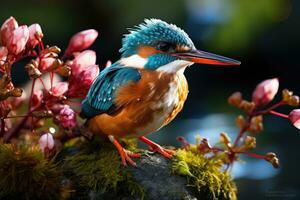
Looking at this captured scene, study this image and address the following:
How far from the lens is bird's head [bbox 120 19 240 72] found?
66.1 inches

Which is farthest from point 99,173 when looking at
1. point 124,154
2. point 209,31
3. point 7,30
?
point 209,31

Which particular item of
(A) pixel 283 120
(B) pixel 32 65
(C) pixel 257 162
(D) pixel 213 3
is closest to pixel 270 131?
(A) pixel 283 120

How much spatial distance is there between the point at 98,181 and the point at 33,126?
331 mm

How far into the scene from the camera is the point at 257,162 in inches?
113

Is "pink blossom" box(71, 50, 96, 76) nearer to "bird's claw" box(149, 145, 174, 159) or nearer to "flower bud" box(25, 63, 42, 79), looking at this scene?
"flower bud" box(25, 63, 42, 79)

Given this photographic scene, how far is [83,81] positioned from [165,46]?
0.24 meters

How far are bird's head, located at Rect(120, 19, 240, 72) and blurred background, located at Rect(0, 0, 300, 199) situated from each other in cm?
206

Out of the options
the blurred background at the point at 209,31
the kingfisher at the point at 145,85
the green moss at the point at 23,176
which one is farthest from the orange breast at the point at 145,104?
the blurred background at the point at 209,31

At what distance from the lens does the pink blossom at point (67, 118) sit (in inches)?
66.6

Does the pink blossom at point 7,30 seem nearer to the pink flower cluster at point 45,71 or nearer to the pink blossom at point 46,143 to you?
the pink flower cluster at point 45,71

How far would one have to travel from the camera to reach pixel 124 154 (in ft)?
5.47

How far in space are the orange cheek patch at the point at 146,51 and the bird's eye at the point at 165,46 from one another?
0.01m

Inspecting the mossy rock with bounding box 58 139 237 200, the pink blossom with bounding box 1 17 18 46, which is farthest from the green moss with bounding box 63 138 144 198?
the pink blossom with bounding box 1 17 18 46

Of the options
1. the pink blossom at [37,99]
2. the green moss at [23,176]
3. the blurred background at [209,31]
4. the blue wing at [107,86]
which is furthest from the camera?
the blurred background at [209,31]
